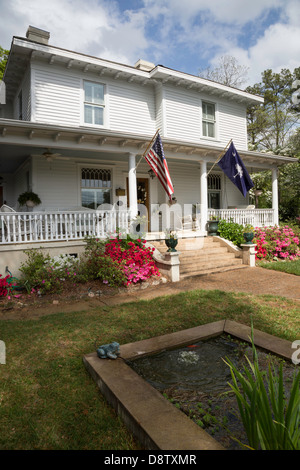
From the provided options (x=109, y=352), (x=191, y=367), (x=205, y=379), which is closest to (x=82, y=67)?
(x=109, y=352)

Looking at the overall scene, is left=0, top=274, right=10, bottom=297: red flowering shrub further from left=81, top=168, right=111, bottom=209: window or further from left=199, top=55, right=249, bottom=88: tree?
left=199, top=55, right=249, bottom=88: tree

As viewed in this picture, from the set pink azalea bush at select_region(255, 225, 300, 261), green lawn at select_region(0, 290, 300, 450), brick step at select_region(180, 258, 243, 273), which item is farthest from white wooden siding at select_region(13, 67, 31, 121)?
pink azalea bush at select_region(255, 225, 300, 261)

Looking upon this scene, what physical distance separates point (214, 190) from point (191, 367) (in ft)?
40.4

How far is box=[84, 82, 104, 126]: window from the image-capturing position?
11.2 meters

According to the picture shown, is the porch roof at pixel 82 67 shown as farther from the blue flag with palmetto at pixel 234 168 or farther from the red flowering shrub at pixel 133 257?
the red flowering shrub at pixel 133 257

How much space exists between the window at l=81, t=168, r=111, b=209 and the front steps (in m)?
3.24

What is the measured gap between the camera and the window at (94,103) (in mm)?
11227

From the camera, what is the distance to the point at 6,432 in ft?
7.59

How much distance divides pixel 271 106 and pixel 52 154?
25843 mm

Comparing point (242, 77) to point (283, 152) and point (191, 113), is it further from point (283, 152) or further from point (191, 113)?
point (191, 113)

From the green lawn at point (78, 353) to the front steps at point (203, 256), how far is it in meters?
2.19

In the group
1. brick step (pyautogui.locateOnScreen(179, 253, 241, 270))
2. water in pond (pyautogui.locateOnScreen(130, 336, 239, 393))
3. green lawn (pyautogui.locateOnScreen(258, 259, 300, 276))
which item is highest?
brick step (pyautogui.locateOnScreen(179, 253, 241, 270))

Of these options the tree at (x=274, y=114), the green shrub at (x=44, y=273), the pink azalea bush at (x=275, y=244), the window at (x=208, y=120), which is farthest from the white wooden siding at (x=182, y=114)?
the tree at (x=274, y=114)

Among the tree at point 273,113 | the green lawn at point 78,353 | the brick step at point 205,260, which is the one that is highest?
the tree at point 273,113
